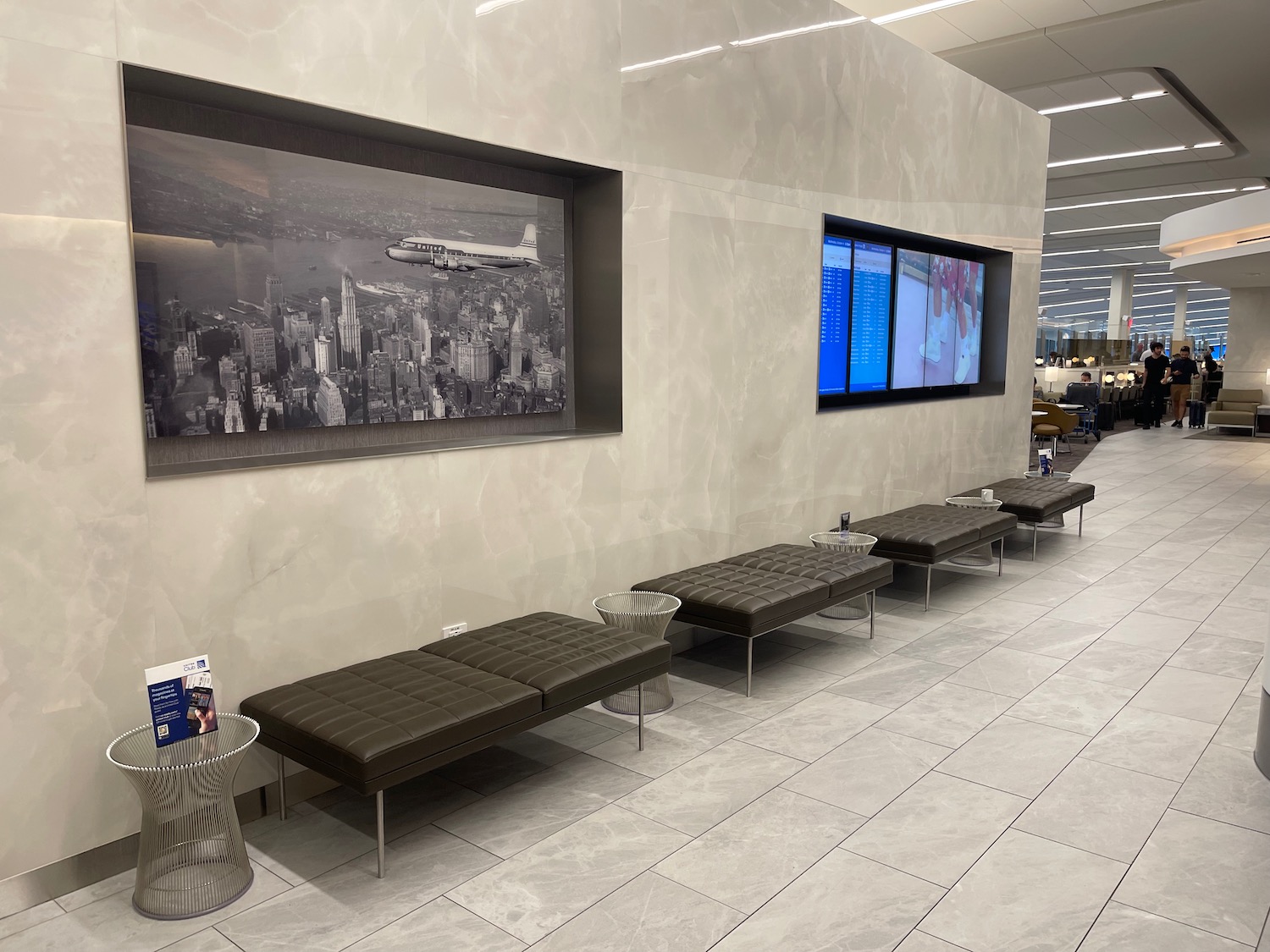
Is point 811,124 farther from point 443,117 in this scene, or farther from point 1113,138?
point 1113,138

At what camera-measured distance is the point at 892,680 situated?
4.59 m

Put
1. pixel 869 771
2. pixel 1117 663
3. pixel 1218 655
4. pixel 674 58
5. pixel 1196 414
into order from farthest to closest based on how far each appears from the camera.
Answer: pixel 1196 414, pixel 1218 655, pixel 1117 663, pixel 674 58, pixel 869 771

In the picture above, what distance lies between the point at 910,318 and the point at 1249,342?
16.1 metres

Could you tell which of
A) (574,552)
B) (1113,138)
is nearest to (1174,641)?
(574,552)

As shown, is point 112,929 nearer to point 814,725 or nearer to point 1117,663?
point 814,725

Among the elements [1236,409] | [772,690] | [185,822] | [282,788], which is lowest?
[772,690]

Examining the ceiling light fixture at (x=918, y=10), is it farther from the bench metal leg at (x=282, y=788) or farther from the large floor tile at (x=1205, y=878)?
the bench metal leg at (x=282, y=788)

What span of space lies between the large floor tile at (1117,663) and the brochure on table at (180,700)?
163 inches

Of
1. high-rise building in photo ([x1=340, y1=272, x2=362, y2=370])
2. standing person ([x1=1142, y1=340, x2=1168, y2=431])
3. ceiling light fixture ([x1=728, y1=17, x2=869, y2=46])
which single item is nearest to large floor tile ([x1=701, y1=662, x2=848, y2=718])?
high-rise building in photo ([x1=340, y1=272, x2=362, y2=370])

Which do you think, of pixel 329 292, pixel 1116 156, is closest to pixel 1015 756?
pixel 329 292

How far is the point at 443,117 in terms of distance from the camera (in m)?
3.64

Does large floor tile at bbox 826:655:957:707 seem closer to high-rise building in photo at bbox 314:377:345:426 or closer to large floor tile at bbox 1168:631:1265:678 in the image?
large floor tile at bbox 1168:631:1265:678

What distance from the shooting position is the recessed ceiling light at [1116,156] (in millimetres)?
13297

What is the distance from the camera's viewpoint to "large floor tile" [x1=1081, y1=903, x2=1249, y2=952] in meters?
2.46
